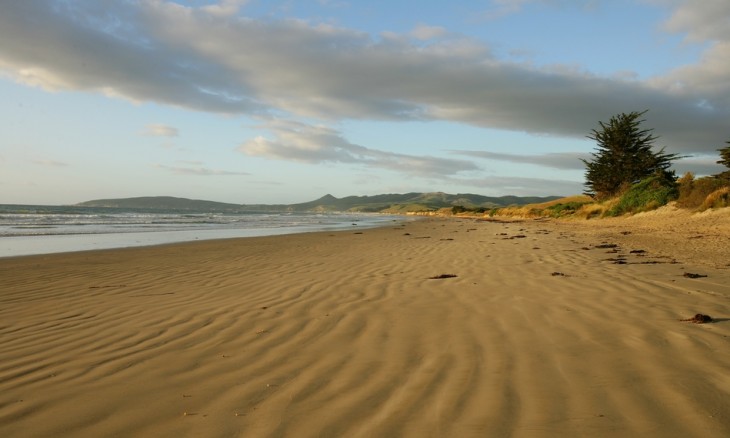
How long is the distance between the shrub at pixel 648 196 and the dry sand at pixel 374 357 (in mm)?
18676

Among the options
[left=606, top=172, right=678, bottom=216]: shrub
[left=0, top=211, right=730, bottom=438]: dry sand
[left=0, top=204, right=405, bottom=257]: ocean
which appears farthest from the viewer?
[left=606, top=172, right=678, bottom=216]: shrub

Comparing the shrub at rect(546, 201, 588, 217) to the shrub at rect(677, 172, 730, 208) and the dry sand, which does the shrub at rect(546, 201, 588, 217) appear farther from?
the dry sand

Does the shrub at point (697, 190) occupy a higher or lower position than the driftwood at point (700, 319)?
higher

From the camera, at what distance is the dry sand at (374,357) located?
2.54m

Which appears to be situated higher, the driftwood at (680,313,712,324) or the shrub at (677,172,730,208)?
the shrub at (677,172,730,208)

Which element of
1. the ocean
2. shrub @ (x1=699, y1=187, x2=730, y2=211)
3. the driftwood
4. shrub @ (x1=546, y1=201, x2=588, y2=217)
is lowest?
the ocean

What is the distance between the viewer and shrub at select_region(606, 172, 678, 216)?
23344 millimetres

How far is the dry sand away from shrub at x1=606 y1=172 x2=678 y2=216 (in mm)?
18676

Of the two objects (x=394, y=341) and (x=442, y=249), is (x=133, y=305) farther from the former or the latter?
(x=442, y=249)

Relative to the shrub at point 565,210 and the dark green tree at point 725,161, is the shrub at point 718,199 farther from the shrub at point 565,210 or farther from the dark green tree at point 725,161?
the shrub at point 565,210

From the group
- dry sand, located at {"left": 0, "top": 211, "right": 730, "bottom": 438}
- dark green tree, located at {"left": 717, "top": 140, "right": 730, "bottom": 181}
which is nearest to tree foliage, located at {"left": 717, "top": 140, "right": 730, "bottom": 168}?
dark green tree, located at {"left": 717, "top": 140, "right": 730, "bottom": 181}

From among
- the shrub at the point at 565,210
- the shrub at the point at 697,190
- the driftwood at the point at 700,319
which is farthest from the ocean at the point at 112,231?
the shrub at the point at 697,190

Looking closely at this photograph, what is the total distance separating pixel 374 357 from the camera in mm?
3635

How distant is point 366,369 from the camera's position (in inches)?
132
